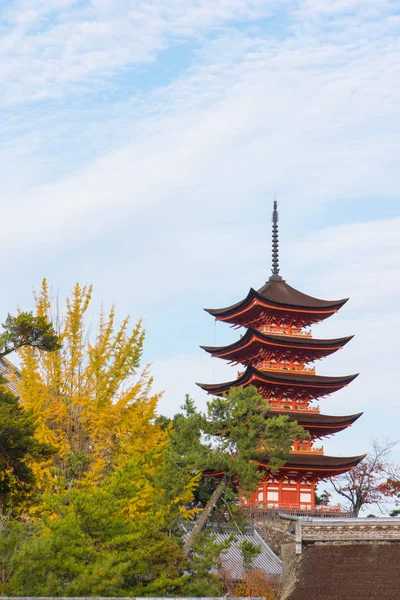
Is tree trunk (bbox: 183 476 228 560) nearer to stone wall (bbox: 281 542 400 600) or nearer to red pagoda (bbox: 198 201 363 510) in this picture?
stone wall (bbox: 281 542 400 600)

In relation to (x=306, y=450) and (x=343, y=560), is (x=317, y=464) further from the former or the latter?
(x=343, y=560)

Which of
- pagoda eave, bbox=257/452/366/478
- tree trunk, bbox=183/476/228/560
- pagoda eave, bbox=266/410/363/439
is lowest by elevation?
tree trunk, bbox=183/476/228/560

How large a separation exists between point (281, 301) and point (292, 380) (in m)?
4.79

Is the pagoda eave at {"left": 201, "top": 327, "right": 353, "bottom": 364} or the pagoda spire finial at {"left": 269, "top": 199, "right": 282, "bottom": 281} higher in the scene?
the pagoda spire finial at {"left": 269, "top": 199, "right": 282, "bottom": 281}

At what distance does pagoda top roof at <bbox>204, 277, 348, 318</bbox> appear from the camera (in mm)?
48000

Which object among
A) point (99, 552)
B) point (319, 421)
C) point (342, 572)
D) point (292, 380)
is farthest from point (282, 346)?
point (99, 552)

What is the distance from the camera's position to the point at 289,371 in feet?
157

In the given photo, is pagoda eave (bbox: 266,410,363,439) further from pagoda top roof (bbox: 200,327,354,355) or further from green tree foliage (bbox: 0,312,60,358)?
green tree foliage (bbox: 0,312,60,358)

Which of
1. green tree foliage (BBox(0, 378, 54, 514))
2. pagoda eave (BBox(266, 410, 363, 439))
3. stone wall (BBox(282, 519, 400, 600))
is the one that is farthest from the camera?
pagoda eave (BBox(266, 410, 363, 439))

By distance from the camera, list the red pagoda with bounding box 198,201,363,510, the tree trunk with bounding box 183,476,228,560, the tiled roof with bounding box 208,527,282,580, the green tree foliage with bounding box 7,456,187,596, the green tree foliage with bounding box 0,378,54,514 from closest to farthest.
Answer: the green tree foliage with bounding box 7,456,187,596 < the green tree foliage with bounding box 0,378,54,514 < the tree trunk with bounding box 183,476,228,560 < the tiled roof with bounding box 208,527,282,580 < the red pagoda with bounding box 198,201,363,510

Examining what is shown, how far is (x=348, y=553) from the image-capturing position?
30875mm

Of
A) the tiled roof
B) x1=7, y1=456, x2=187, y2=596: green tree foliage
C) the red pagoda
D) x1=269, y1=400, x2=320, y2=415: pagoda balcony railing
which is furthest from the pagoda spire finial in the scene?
x1=7, y1=456, x2=187, y2=596: green tree foliage

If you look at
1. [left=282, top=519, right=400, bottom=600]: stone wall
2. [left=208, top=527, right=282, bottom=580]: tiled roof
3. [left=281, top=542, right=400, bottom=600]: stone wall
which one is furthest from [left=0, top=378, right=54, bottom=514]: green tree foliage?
[left=208, top=527, right=282, bottom=580]: tiled roof

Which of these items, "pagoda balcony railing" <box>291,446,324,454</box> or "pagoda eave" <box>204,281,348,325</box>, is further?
"pagoda eave" <box>204,281,348,325</box>
